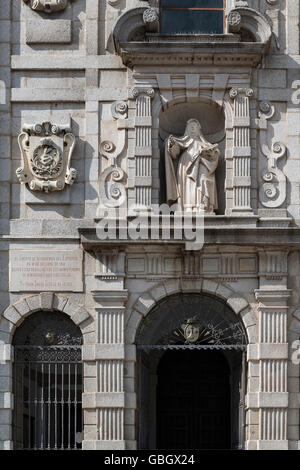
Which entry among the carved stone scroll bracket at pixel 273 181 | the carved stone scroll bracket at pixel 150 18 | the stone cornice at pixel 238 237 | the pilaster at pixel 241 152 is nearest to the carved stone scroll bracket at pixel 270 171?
the carved stone scroll bracket at pixel 273 181

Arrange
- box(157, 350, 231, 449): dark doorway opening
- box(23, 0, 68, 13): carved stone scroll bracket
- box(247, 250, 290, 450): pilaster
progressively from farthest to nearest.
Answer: box(157, 350, 231, 449): dark doorway opening
box(23, 0, 68, 13): carved stone scroll bracket
box(247, 250, 290, 450): pilaster

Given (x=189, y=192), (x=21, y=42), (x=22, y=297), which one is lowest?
(x=22, y=297)

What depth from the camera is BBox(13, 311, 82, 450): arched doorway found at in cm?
2203

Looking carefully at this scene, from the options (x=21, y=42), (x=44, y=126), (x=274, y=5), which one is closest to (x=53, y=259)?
(x=44, y=126)

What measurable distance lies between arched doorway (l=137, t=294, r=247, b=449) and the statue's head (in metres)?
2.74

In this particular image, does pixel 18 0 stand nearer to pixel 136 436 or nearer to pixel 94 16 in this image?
pixel 94 16

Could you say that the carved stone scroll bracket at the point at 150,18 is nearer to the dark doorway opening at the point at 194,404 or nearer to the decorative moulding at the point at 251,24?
the decorative moulding at the point at 251,24

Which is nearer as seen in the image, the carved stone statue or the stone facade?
the stone facade

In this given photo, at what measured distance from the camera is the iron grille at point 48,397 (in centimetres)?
2203

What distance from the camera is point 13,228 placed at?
73.1ft

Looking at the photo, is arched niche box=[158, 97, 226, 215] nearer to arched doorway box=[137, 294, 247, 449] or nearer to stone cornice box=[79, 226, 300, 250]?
stone cornice box=[79, 226, 300, 250]

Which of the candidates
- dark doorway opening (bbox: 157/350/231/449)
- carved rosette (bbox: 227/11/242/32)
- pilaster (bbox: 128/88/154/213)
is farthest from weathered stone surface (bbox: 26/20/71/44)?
dark doorway opening (bbox: 157/350/231/449)

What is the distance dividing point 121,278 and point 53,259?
3.92 ft

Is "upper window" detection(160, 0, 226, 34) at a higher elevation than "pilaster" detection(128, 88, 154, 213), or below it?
higher
